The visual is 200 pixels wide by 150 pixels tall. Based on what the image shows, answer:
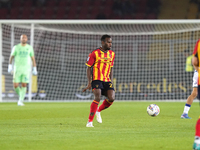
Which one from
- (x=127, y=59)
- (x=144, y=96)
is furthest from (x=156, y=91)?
(x=127, y=59)

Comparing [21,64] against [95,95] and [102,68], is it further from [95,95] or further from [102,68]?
[95,95]

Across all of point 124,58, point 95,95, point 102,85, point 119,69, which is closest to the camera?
point 95,95

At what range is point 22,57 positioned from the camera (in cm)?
1153

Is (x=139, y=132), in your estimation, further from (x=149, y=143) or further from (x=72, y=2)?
(x=72, y=2)

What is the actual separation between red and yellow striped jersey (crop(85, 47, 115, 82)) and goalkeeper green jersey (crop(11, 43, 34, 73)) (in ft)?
18.5

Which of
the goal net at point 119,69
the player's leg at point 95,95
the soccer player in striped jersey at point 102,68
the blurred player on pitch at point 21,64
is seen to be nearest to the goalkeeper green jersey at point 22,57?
the blurred player on pitch at point 21,64

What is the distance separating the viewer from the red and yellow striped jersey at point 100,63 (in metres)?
6.15

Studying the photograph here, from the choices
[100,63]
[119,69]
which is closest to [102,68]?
[100,63]

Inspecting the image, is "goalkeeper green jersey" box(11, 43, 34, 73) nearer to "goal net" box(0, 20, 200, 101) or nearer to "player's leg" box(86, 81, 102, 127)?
"goal net" box(0, 20, 200, 101)

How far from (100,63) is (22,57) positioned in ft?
19.1

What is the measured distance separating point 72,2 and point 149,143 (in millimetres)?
22628

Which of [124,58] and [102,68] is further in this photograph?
[124,58]

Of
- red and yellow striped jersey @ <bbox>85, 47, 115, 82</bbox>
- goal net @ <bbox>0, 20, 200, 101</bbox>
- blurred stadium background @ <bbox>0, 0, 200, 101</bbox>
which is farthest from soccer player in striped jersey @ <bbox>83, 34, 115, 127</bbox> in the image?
goal net @ <bbox>0, 20, 200, 101</bbox>

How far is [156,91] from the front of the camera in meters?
16.5
